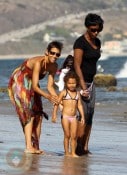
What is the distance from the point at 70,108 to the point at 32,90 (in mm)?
447

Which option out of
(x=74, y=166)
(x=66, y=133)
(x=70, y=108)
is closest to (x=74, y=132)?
(x=66, y=133)

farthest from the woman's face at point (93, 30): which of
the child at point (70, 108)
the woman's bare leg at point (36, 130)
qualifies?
the woman's bare leg at point (36, 130)

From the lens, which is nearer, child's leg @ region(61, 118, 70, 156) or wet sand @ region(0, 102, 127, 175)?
wet sand @ region(0, 102, 127, 175)

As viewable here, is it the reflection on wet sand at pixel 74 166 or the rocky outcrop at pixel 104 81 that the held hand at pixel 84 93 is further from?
the rocky outcrop at pixel 104 81

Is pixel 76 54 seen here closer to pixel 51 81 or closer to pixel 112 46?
pixel 51 81

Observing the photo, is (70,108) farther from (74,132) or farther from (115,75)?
(115,75)

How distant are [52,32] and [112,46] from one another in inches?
663

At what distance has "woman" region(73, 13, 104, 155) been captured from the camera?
393 inches

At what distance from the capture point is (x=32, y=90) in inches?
390

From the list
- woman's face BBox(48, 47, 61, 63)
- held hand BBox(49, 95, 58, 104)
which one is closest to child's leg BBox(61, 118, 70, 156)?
held hand BBox(49, 95, 58, 104)

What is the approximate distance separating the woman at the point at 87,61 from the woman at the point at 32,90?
1.00 ft

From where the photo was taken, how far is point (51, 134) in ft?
42.0

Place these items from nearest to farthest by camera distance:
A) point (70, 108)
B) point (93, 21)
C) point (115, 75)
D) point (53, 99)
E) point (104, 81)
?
point (53, 99) < point (70, 108) < point (93, 21) < point (104, 81) < point (115, 75)

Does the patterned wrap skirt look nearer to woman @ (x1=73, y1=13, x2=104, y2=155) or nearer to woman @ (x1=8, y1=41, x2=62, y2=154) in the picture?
woman @ (x1=8, y1=41, x2=62, y2=154)
